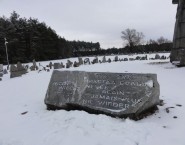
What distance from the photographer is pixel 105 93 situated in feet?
21.3

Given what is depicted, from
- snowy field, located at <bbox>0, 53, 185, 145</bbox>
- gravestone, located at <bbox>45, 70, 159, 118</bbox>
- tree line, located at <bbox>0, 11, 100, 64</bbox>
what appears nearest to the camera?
snowy field, located at <bbox>0, 53, 185, 145</bbox>

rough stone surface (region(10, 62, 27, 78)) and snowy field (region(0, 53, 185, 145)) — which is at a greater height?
snowy field (region(0, 53, 185, 145))

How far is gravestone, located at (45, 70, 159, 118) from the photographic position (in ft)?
19.5

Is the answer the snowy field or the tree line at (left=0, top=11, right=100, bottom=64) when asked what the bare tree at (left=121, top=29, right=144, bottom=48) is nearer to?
the tree line at (left=0, top=11, right=100, bottom=64)

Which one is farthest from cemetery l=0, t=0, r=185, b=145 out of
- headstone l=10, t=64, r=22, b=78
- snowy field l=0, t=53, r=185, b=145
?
headstone l=10, t=64, r=22, b=78

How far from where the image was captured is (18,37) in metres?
62.2

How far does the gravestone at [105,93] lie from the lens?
5938mm

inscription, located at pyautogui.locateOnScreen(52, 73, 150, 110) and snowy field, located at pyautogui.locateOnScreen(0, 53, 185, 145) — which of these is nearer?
snowy field, located at pyautogui.locateOnScreen(0, 53, 185, 145)

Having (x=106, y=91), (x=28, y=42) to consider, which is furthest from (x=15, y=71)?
(x=28, y=42)

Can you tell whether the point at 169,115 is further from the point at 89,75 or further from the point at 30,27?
the point at 30,27

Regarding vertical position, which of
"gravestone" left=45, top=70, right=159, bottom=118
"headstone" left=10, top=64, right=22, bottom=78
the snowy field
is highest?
"gravestone" left=45, top=70, right=159, bottom=118

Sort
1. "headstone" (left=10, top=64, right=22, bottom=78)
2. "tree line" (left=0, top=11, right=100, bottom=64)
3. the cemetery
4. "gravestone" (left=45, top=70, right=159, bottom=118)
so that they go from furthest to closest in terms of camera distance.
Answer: "tree line" (left=0, top=11, right=100, bottom=64) < "headstone" (left=10, top=64, right=22, bottom=78) < "gravestone" (left=45, top=70, right=159, bottom=118) < the cemetery

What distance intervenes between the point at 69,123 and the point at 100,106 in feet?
2.93

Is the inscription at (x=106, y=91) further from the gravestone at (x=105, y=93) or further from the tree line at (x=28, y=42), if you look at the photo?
the tree line at (x=28, y=42)
